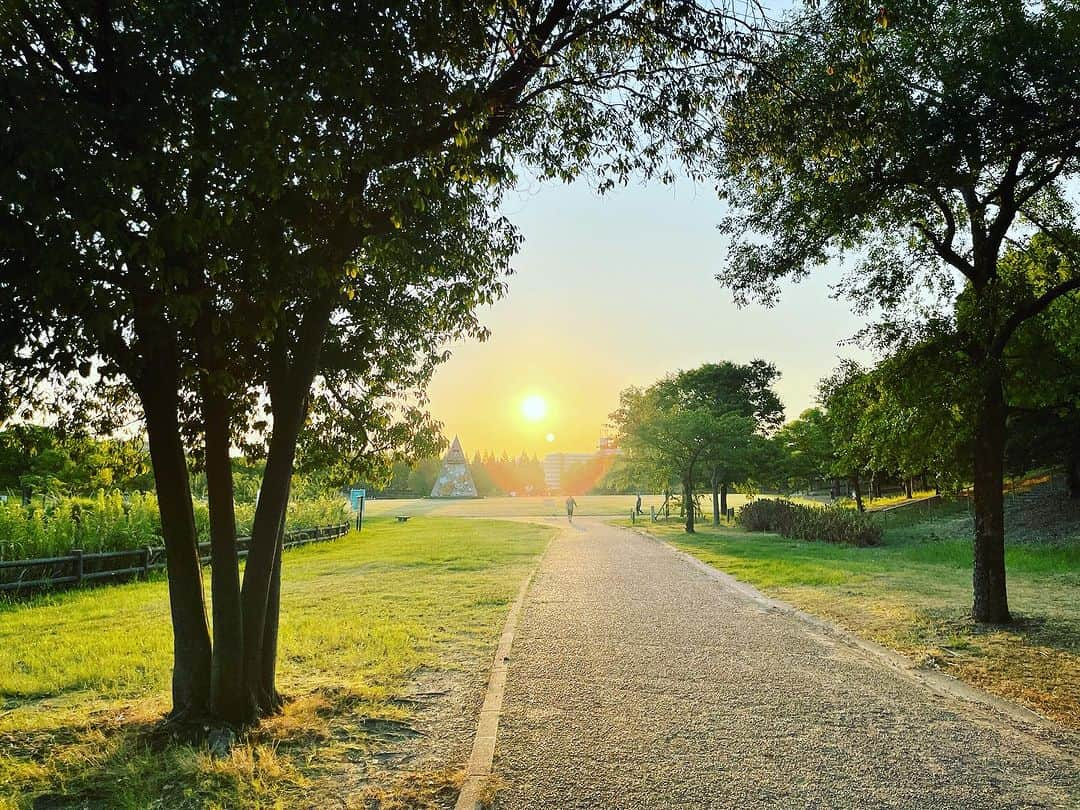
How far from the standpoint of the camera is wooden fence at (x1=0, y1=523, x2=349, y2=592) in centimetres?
1320

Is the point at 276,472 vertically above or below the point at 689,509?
above

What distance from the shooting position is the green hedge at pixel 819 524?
24922mm

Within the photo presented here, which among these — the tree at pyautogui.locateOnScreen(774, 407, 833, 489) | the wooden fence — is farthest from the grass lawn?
the tree at pyautogui.locateOnScreen(774, 407, 833, 489)

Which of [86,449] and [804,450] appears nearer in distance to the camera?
[86,449]

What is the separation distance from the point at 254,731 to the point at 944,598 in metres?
10.5

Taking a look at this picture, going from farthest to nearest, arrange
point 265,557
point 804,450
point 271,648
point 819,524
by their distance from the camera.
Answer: point 804,450 < point 819,524 < point 271,648 < point 265,557

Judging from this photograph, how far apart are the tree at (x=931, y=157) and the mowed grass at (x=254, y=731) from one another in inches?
242

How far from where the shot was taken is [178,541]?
219 inches

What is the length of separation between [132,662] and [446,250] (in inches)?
228

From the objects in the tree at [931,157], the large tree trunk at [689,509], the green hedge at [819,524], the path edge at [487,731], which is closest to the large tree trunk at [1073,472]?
the green hedge at [819,524]

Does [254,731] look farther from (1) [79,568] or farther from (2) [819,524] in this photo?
(2) [819,524]

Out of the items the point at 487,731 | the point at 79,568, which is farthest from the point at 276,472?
the point at 79,568

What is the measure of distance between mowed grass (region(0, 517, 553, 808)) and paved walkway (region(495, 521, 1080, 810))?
851mm

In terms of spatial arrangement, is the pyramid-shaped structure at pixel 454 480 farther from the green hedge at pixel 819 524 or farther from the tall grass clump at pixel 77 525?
the tall grass clump at pixel 77 525
